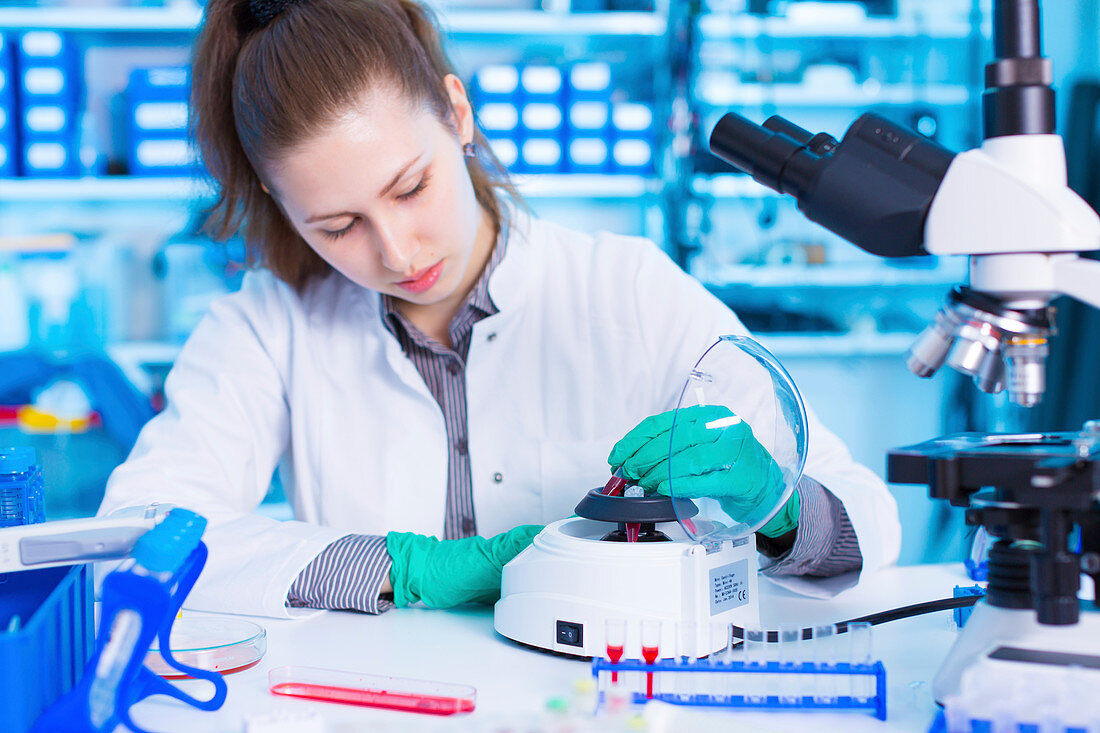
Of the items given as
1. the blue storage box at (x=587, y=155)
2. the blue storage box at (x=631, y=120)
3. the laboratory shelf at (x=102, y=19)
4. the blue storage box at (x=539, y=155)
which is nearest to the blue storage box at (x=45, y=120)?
the laboratory shelf at (x=102, y=19)

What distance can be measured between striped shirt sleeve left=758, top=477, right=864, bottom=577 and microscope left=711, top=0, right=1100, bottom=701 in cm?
28

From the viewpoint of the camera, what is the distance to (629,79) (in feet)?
10.1

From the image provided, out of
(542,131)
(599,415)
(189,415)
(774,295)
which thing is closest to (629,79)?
(542,131)

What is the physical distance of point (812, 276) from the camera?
2.86m

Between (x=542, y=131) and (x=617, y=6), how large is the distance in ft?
1.44

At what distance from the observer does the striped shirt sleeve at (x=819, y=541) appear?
106 centimetres

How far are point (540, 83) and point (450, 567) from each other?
1912 millimetres

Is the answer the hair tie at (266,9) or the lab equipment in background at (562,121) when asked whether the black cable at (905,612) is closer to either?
the hair tie at (266,9)

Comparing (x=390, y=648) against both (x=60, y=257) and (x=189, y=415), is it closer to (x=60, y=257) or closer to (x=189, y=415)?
(x=189, y=415)

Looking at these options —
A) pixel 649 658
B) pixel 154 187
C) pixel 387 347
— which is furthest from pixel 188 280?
pixel 649 658

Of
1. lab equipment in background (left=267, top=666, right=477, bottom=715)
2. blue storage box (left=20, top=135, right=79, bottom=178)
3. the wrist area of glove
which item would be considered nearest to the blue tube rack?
lab equipment in background (left=267, top=666, right=477, bottom=715)

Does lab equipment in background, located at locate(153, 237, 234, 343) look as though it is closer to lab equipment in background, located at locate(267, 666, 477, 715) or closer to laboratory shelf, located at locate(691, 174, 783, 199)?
laboratory shelf, located at locate(691, 174, 783, 199)

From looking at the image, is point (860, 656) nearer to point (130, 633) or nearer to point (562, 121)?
point (130, 633)

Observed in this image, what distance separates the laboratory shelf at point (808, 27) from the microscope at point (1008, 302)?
2209 mm
